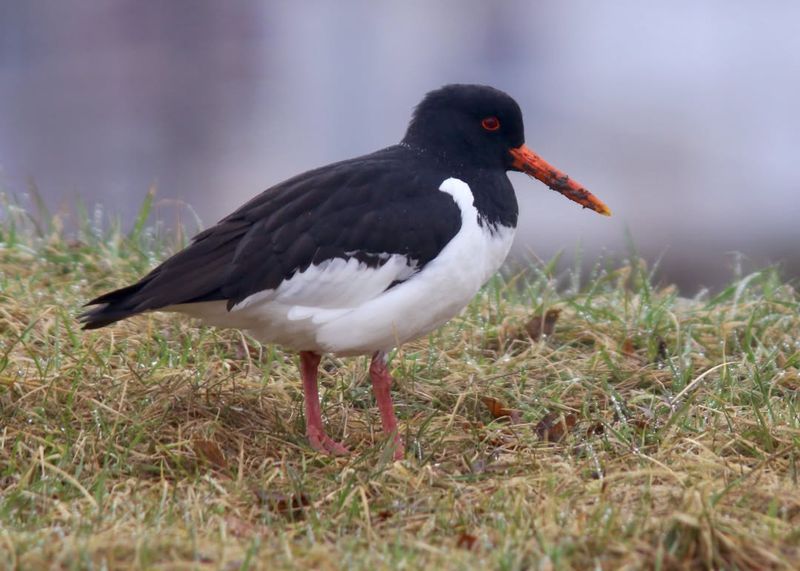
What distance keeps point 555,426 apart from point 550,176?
1.05 meters

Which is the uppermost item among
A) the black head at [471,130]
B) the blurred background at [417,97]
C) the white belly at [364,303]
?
the black head at [471,130]

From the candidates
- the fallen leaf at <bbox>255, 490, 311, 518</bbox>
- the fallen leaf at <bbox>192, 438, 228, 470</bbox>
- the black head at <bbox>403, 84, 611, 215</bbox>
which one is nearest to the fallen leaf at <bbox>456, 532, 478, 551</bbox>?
the fallen leaf at <bbox>255, 490, 311, 518</bbox>

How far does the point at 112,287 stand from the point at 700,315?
2644 mm

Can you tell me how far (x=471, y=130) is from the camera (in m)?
5.02

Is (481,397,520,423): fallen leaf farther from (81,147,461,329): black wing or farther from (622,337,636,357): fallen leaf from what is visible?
(622,337,636,357): fallen leaf

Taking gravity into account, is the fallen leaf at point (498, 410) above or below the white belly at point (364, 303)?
below

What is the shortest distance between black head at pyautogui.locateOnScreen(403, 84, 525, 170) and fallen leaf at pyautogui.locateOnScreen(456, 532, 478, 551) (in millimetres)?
1781

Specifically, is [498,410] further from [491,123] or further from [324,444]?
[491,123]

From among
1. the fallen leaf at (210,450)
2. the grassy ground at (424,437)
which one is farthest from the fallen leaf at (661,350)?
the fallen leaf at (210,450)

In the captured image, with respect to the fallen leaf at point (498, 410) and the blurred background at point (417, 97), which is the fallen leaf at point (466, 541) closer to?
the fallen leaf at point (498, 410)

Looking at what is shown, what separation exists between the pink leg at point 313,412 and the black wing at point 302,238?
0.45 m

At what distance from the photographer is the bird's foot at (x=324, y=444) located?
443 cm

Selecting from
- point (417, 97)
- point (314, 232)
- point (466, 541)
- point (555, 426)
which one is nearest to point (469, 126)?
point (314, 232)

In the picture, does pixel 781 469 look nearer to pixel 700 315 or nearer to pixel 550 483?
pixel 550 483
